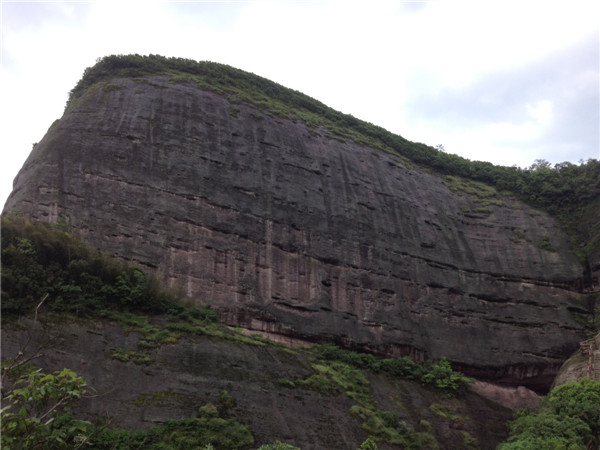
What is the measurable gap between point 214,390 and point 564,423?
41.8 ft

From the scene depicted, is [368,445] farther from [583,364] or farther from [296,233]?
[583,364]

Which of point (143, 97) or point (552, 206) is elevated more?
point (143, 97)

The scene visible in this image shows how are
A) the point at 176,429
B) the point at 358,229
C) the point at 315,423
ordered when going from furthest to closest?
the point at 358,229
the point at 315,423
the point at 176,429

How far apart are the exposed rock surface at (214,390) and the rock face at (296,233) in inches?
148

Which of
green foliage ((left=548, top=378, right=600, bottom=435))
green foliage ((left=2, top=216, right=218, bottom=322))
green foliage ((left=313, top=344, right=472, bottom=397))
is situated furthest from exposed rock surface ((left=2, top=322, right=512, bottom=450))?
green foliage ((left=548, top=378, right=600, bottom=435))

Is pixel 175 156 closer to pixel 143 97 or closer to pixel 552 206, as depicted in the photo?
pixel 143 97

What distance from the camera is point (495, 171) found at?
1617 inches

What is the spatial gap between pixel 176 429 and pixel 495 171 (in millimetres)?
33271

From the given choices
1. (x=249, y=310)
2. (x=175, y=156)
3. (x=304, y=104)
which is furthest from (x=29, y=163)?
(x=304, y=104)

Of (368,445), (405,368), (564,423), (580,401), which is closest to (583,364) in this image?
(580,401)

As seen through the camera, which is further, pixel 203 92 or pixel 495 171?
pixel 495 171

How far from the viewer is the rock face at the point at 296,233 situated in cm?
2366

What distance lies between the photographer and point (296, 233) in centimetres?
2738

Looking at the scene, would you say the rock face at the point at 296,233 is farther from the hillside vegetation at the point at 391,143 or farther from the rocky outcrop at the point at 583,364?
the hillside vegetation at the point at 391,143
